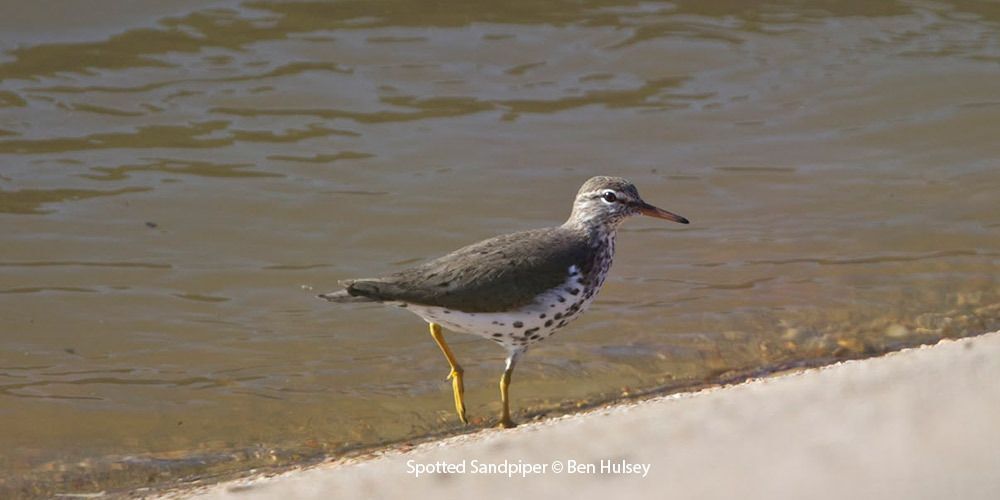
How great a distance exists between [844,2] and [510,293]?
855 cm

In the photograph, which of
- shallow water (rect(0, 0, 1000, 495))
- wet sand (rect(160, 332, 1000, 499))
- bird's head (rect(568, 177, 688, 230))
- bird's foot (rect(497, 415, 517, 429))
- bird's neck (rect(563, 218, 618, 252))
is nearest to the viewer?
wet sand (rect(160, 332, 1000, 499))

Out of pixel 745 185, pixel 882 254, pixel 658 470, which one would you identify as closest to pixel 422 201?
pixel 745 185

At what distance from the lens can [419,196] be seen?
31.4 ft

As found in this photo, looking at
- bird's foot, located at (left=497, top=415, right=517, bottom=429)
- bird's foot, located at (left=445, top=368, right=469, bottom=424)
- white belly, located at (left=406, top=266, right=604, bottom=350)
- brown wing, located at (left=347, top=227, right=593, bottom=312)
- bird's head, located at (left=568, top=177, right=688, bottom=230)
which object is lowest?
bird's foot, located at (left=497, top=415, right=517, bottom=429)

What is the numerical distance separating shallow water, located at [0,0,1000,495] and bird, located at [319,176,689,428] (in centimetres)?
53

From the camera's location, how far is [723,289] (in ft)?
26.7

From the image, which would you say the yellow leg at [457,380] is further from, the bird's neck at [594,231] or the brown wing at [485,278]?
the bird's neck at [594,231]

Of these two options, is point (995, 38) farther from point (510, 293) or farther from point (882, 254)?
point (510, 293)

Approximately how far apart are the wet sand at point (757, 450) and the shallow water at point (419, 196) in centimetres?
156

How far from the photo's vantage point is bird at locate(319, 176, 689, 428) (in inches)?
245

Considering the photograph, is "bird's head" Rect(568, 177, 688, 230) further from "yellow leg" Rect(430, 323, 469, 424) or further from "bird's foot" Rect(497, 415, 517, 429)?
"bird's foot" Rect(497, 415, 517, 429)

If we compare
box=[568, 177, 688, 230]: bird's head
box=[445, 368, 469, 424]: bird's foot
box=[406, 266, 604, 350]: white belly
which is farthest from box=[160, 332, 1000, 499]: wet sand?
box=[568, 177, 688, 230]: bird's head

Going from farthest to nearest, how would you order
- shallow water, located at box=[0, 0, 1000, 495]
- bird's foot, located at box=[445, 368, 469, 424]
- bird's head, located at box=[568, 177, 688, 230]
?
shallow water, located at box=[0, 0, 1000, 495] → bird's head, located at box=[568, 177, 688, 230] → bird's foot, located at box=[445, 368, 469, 424]

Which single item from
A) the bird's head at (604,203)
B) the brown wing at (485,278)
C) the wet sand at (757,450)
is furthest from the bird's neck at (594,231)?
the wet sand at (757,450)
